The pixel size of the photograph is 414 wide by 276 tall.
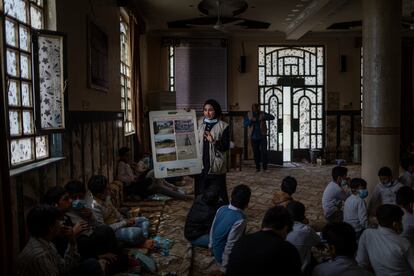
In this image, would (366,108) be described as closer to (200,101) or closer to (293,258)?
(293,258)

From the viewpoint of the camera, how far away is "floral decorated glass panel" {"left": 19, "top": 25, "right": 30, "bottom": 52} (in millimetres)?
3376

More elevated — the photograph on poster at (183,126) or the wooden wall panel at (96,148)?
the photograph on poster at (183,126)

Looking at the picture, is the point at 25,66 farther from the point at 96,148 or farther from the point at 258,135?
the point at 258,135

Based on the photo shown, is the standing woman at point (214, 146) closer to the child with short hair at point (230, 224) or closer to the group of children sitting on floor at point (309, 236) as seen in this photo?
the group of children sitting on floor at point (309, 236)

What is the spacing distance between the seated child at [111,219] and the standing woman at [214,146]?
3.39ft

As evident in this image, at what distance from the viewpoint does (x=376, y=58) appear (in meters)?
6.10

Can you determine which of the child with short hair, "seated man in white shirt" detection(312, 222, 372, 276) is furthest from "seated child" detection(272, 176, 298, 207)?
"seated man in white shirt" detection(312, 222, 372, 276)

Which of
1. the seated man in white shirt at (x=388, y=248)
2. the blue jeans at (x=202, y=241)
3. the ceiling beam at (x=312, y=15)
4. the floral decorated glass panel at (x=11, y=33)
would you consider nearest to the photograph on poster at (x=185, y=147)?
the blue jeans at (x=202, y=241)

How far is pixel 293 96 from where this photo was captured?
11828mm

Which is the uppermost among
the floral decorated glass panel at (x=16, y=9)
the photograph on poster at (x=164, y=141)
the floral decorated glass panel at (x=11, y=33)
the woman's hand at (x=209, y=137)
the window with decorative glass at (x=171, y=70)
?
the window with decorative glass at (x=171, y=70)

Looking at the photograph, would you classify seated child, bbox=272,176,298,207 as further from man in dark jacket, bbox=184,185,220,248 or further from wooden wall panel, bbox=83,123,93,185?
wooden wall panel, bbox=83,123,93,185

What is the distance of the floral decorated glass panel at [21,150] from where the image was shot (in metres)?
3.18

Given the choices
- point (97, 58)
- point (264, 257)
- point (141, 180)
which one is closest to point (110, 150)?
point (141, 180)

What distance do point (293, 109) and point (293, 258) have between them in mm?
10023
